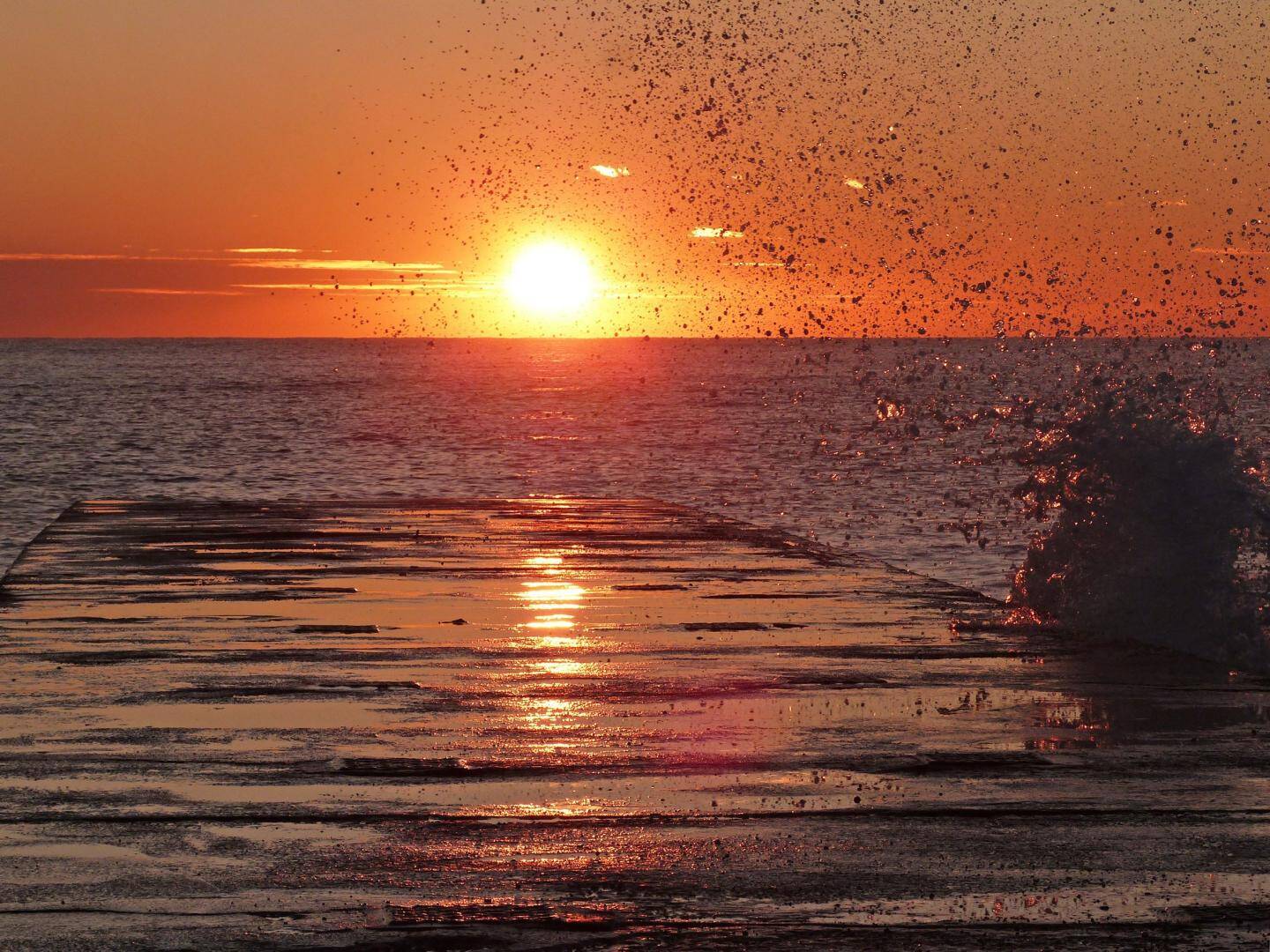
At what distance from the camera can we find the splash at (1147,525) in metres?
12.4

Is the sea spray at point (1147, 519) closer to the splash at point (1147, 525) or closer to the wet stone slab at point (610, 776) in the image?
the splash at point (1147, 525)

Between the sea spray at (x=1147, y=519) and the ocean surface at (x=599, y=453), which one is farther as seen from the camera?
the ocean surface at (x=599, y=453)

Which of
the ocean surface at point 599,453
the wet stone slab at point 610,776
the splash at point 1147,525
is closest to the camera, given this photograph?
the wet stone slab at point 610,776

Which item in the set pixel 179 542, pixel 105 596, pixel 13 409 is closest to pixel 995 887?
pixel 105 596

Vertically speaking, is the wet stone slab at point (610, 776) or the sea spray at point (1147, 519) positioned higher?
the sea spray at point (1147, 519)

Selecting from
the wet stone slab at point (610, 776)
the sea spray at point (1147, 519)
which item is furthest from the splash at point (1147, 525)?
the wet stone slab at point (610, 776)

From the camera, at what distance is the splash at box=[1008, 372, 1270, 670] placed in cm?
1245

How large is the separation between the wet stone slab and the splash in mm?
892

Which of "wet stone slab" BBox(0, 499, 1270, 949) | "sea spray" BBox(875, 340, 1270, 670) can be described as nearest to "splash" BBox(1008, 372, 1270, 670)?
"sea spray" BBox(875, 340, 1270, 670)

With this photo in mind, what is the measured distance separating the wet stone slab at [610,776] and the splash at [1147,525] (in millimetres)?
892

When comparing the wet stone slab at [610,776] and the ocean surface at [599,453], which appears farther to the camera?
the ocean surface at [599,453]

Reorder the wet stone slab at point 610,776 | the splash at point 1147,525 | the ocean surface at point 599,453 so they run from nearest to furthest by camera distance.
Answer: the wet stone slab at point 610,776 < the splash at point 1147,525 < the ocean surface at point 599,453

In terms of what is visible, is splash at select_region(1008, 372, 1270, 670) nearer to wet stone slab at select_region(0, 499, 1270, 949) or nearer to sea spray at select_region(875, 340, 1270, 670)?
sea spray at select_region(875, 340, 1270, 670)

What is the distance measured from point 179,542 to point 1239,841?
14000 mm
